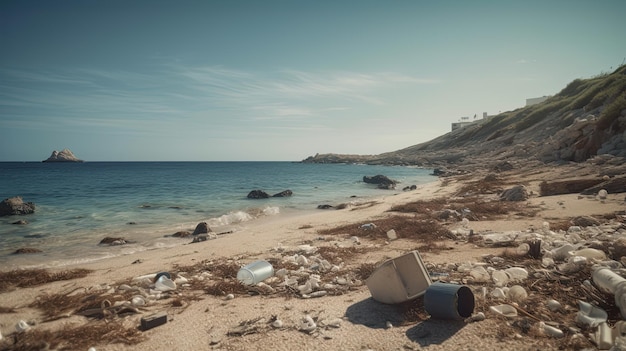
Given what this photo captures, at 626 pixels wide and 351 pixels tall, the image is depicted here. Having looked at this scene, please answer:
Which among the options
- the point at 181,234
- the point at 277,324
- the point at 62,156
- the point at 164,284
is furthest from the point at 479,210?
the point at 62,156

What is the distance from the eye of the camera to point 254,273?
5375 millimetres

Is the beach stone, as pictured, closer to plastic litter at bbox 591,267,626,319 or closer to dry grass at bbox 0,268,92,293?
plastic litter at bbox 591,267,626,319

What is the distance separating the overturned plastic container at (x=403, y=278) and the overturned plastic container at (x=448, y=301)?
0.71 ft

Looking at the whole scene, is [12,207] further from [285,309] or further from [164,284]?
[285,309]

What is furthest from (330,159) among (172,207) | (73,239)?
(73,239)

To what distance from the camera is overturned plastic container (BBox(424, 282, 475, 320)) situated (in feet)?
10.8

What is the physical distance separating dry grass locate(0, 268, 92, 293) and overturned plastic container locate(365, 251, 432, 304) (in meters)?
6.87

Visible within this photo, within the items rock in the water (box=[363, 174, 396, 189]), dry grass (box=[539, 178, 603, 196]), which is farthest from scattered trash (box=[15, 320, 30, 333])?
rock in the water (box=[363, 174, 396, 189])

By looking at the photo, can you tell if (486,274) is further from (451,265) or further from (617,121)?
(617,121)

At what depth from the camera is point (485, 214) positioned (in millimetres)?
9336

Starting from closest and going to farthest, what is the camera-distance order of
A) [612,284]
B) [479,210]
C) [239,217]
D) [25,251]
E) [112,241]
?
[612,284] < [25,251] < [479,210] < [112,241] < [239,217]

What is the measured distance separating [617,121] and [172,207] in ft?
90.2

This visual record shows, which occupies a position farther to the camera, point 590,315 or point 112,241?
point 112,241

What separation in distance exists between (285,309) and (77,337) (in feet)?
8.72
